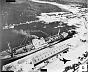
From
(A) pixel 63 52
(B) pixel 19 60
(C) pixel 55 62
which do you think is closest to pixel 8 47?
(B) pixel 19 60

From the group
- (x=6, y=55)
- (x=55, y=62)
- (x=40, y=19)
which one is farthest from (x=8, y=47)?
(x=40, y=19)

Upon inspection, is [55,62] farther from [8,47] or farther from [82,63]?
[8,47]

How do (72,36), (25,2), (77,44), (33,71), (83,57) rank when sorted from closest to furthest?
(33,71) < (83,57) < (77,44) < (72,36) < (25,2)

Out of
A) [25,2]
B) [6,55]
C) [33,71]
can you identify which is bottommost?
[33,71]

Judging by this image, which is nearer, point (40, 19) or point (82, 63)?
point (82, 63)

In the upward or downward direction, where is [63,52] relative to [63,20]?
downward

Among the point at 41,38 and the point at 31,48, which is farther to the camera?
the point at 41,38

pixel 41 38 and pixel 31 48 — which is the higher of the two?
pixel 41 38

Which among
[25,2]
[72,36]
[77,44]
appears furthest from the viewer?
[25,2]
